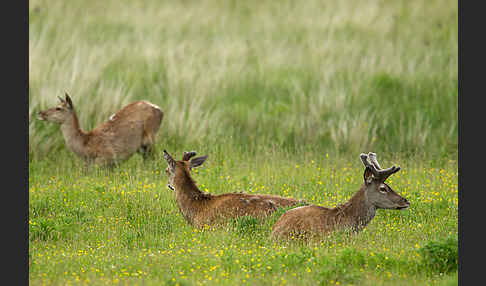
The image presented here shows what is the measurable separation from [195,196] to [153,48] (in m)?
10.2

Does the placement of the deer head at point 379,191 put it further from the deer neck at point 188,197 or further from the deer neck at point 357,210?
the deer neck at point 188,197

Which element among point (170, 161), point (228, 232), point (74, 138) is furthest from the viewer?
point (74, 138)

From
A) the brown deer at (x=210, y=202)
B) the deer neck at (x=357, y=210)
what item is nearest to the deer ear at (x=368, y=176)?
the deer neck at (x=357, y=210)

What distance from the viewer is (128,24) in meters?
22.3

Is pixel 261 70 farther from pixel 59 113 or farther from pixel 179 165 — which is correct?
pixel 179 165

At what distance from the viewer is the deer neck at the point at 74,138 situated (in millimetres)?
12703

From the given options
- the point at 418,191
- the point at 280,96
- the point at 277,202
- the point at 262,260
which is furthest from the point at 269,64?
the point at 262,260

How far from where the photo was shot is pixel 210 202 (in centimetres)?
978

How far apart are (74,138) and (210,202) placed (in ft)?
12.9

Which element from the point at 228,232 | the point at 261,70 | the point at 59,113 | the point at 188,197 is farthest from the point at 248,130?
the point at 228,232

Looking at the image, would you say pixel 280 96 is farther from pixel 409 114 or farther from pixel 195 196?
pixel 195 196

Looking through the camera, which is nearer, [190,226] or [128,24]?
[190,226]

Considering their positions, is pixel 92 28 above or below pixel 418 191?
above

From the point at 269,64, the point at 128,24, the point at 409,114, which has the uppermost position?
the point at 128,24
